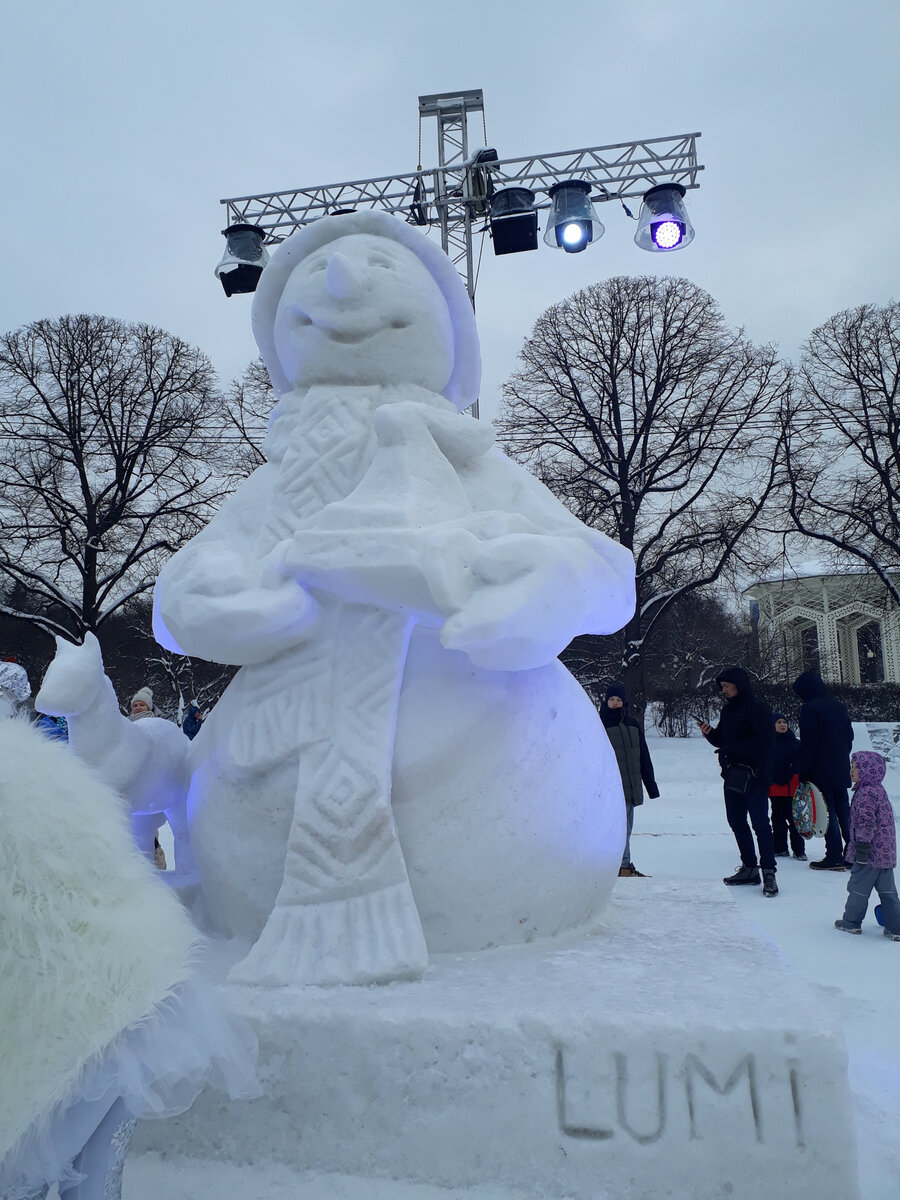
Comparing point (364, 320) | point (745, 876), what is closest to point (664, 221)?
point (745, 876)

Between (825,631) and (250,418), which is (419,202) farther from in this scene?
(825,631)

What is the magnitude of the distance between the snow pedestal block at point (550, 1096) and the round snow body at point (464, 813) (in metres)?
0.33

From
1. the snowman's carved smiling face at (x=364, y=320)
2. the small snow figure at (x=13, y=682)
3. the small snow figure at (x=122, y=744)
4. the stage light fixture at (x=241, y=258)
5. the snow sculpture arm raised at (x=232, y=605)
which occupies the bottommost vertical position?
the small snow figure at (x=122, y=744)

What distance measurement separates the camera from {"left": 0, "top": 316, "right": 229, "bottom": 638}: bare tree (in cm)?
1508

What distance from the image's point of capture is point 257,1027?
6.04ft

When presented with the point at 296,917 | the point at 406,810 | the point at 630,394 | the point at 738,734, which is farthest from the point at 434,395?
the point at 630,394

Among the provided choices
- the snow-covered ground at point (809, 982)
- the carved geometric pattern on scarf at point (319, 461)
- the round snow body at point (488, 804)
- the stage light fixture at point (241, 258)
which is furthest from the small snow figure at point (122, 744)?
the stage light fixture at point (241, 258)

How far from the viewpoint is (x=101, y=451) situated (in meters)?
15.6

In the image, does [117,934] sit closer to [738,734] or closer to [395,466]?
[395,466]

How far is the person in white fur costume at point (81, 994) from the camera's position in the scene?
48.1 inches

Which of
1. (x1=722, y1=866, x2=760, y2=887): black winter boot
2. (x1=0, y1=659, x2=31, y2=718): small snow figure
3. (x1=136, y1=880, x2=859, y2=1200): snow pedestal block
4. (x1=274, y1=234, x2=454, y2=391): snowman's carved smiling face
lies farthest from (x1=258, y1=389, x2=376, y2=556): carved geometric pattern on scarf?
(x1=722, y1=866, x2=760, y2=887): black winter boot

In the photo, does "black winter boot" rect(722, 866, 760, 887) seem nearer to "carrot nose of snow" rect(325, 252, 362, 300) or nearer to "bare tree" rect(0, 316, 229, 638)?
"carrot nose of snow" rect(325, 252, 362, 300)

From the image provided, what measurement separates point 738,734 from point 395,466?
4.74 metres

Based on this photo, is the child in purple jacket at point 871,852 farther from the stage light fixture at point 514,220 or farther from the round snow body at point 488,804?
the stage light fixture at point 514,220
